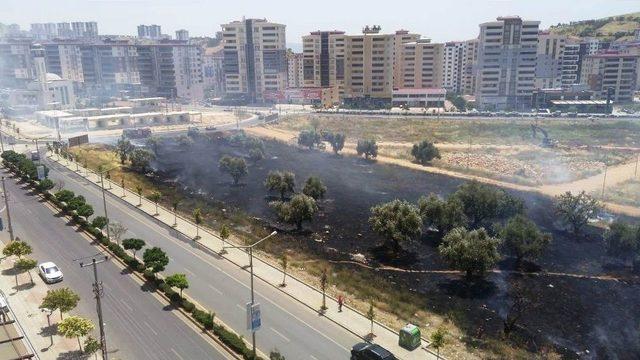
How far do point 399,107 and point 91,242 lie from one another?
436 ft

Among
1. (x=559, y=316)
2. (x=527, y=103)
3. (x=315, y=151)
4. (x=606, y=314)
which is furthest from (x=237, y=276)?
(x=527, y=103)

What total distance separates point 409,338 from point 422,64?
15242 centimetres

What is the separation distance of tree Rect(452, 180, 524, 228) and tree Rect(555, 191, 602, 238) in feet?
16.1

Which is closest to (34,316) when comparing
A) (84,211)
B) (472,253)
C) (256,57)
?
Answer: (84,211)

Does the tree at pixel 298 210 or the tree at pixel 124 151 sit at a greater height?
the tree at pixel 124 151

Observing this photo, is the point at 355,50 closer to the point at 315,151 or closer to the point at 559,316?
the point at 315,151

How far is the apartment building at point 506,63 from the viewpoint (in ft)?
495

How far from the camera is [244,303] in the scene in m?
37.1

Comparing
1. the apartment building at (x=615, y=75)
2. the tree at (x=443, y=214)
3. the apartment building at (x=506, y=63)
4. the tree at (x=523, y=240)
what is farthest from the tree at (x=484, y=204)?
the apartment building at (x=615, y=75)

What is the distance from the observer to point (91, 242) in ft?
159

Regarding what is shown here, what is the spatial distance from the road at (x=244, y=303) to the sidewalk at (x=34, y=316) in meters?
9.63

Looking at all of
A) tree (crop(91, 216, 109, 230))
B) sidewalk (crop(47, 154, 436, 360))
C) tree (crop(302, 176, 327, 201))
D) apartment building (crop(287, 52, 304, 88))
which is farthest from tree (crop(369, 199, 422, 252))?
apartment building (crop(287, 52, 304, 88))

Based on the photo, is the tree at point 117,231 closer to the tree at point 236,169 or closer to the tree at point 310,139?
the tree at point 236,169

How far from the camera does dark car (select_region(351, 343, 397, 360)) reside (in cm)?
A: 2822
